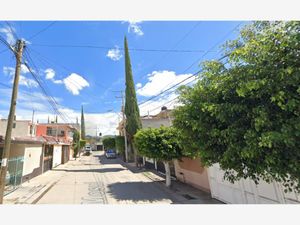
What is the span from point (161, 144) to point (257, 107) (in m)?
8.03

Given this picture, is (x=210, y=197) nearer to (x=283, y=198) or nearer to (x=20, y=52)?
(x=283, y=198)

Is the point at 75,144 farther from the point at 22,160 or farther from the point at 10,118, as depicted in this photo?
the point at 10,118

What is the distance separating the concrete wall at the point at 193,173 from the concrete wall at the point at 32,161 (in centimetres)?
1024

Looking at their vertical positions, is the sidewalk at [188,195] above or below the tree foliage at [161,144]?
below

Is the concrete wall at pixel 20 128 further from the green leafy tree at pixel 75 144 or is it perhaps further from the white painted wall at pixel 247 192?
the white painted wall at pixel 247 192

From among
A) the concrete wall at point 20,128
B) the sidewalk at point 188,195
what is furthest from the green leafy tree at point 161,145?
the concrete wall at point 20,128

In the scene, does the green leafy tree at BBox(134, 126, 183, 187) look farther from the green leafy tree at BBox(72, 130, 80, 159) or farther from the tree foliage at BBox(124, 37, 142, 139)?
the green leafy tree at BBox(72, 130, 80, 159)

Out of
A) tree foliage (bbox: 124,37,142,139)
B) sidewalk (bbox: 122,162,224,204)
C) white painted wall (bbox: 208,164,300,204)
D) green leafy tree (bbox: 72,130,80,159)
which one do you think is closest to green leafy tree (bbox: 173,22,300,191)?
white painted wall (bbox: 208,164,300,204)

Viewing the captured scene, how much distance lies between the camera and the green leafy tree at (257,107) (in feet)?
9.53

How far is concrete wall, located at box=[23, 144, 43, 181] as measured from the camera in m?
12.8

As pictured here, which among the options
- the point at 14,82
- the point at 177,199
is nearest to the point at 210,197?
the point at 177,199

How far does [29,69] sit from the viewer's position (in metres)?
8.51

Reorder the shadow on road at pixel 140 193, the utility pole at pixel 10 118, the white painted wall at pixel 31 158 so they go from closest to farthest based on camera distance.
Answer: the utility pole at pixel 10 118 → the shadow on road at pixel 140 193 → the white painted wall at pixel 31 158

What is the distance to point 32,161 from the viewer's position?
1410 cm
